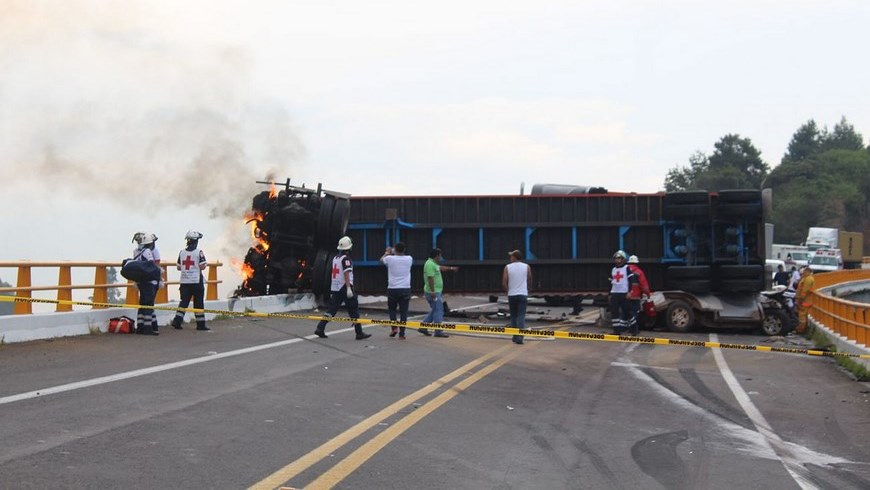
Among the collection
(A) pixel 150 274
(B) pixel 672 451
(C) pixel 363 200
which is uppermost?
(C) pixel 363 200

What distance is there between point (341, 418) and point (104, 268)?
1092 centimetres

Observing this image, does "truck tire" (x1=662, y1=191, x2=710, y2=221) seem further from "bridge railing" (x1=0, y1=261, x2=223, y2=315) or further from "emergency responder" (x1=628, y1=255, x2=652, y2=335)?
"bridge railing" (x1=0, y1=261, x2=223, y2=315)

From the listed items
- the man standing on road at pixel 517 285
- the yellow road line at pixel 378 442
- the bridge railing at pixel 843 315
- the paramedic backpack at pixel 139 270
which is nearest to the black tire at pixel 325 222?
the man standing on road at pixel 517 285

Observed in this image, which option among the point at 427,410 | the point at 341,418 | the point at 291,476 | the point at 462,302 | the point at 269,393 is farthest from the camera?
the point at 462,302

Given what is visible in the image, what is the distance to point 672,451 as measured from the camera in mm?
8531

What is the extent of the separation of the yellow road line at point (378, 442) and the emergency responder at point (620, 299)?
10.1 meters

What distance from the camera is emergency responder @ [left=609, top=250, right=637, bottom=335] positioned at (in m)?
22.4

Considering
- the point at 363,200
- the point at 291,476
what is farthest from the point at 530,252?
the point at 291,476

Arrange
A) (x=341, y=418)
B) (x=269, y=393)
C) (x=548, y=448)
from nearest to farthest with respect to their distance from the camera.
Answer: (x=548, y=448), (x=341, y=418), (x=269, y=393)

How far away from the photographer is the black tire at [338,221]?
26.5 m

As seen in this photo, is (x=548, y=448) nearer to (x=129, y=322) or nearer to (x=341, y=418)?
(x=341, y=418)

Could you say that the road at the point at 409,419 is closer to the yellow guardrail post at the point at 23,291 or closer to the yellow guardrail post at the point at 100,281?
the yellow guardrail post at the point at 23,291

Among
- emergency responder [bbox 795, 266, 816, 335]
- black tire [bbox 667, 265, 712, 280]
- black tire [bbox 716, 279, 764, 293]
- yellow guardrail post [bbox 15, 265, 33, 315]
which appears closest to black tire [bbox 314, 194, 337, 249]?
black tire [bbox 667, 265, 712, 280]

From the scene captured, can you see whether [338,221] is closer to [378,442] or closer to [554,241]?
[554,241]
